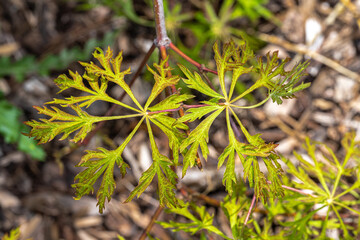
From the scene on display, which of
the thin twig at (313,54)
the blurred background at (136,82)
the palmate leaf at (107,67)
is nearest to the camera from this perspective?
the palmate leaf at (107,67)

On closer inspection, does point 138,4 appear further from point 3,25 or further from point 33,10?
point 3,25

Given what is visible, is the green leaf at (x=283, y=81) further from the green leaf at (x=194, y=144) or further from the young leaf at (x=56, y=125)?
the young leaf at (x=56, y=125)

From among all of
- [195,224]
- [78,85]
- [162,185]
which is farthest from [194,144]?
[195,224]

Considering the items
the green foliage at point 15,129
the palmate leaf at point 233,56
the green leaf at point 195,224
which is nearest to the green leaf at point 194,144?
the palmate leaf at point 233,56

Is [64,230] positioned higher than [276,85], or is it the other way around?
[276,85]

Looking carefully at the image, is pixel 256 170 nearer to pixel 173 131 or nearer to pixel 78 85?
pixel 173 131

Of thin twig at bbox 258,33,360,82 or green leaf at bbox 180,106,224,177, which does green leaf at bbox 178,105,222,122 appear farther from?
thin twig at bbox 258,33,360,82

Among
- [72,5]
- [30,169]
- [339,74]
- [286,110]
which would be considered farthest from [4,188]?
[339,74]
